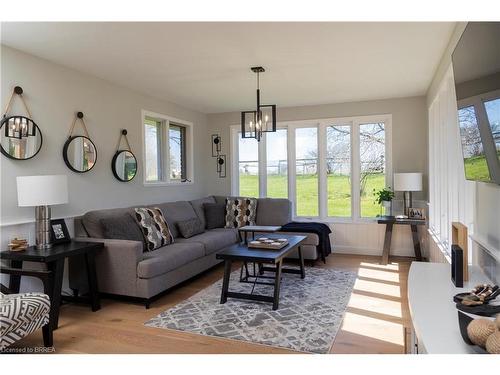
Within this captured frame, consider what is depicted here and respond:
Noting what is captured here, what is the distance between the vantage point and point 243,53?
10.8 feet

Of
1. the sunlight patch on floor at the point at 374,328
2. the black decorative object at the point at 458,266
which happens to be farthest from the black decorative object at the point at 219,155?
the black decorative object at the point at 458,266

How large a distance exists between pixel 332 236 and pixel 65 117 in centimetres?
416

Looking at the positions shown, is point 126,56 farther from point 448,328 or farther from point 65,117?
point 448,328

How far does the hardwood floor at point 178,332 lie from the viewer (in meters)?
2.56

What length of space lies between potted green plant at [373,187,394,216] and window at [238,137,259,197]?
204 centimetres

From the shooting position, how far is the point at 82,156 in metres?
3.85

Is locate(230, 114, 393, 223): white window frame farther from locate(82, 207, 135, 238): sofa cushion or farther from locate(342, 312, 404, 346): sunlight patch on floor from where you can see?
locate(82, 207, 135, 238): sofa cushion

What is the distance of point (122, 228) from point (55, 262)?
86 centimetres

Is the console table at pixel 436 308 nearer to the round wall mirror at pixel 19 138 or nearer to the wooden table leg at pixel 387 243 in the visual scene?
the wooden table leg at pixel 387 243

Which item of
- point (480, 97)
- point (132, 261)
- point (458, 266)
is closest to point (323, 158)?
point (132, 261)

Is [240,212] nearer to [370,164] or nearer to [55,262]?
[370,164]

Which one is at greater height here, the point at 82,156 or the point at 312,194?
the point at 82,156

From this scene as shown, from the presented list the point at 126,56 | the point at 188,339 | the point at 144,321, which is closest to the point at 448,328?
the point at 188,339
